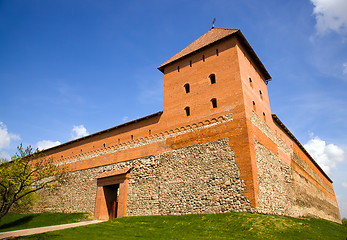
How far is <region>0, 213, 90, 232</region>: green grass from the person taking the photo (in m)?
17.2

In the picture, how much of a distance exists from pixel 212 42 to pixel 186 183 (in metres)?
9.32

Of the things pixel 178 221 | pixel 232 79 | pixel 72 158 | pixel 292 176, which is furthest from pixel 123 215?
pixel 292 176

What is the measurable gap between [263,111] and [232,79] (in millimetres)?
3822

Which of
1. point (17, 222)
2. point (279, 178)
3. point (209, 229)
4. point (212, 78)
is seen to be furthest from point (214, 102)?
point (17, 222)

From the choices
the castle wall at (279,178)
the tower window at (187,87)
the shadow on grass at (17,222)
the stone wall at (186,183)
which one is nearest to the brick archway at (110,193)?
the stone wall at (186,183)

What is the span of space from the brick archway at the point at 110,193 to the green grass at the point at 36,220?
3.80 ft

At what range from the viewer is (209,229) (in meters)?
10.3

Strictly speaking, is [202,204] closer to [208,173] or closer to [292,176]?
[208,173]

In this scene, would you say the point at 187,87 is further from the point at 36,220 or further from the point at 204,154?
the point at 36,220

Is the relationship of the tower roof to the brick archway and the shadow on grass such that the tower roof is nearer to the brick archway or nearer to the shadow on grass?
the brick archway

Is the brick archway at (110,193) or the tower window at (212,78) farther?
the brick archway at (110,193)

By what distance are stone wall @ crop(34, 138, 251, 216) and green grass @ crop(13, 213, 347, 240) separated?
0.81 m

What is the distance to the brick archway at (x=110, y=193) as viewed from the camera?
1653 cm

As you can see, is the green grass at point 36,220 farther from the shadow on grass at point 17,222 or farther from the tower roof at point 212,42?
the tower roof at point 212,42
